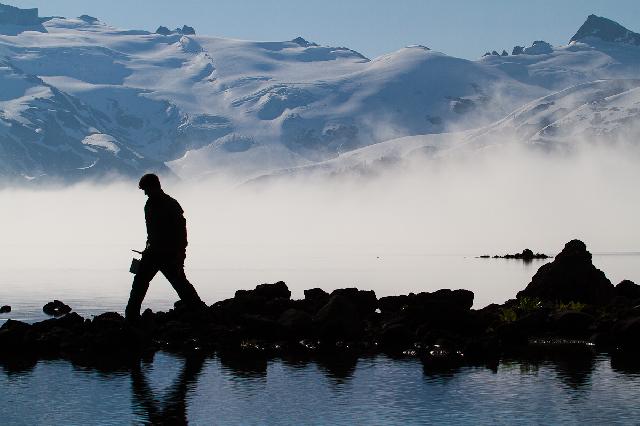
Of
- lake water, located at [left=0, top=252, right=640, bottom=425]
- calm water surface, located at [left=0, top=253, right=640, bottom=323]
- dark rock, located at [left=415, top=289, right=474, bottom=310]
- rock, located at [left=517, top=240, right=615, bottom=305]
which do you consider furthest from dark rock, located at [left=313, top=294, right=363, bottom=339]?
calm water surface, located at [left=0, top=253, right=640, bottom=323]

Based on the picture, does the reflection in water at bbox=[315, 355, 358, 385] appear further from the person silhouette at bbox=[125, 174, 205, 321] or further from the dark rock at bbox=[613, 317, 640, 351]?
the dark rock at bbox=[613, 317, 640, 351]

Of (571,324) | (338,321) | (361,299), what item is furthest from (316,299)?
(571,324)

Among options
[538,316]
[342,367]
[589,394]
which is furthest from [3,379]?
[538,316]

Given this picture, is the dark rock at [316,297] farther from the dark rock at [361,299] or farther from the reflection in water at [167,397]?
the reflection in water at [167,397]

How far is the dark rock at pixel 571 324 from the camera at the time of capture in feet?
95.0

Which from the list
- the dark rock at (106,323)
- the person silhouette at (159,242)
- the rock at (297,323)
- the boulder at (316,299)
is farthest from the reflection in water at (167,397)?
the boulder at (316,299)

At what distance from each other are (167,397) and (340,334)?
9332 mm

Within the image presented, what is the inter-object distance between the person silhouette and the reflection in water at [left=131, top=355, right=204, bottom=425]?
311 cm

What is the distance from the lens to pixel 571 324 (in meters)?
29.0

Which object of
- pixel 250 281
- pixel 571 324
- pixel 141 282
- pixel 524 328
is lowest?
pixel 524 328

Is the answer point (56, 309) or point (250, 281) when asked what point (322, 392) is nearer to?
point (56, 309)

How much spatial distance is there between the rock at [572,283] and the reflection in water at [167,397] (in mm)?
17129

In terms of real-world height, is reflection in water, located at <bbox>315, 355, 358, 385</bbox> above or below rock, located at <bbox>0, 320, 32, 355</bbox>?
below

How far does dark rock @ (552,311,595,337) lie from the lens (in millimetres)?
28953
